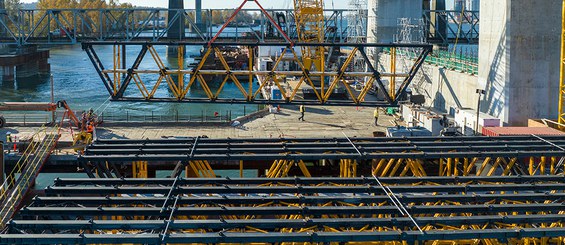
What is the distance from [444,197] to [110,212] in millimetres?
6356

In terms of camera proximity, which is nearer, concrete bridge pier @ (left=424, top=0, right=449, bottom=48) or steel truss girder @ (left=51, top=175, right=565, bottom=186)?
steel truss girder @ (left=51, top=175, right=565, bottom=186)

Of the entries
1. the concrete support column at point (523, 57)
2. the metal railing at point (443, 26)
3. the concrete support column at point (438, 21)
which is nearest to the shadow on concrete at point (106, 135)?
the concrete support column at point (523, 57)

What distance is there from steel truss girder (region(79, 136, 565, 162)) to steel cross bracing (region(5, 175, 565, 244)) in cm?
→ 156

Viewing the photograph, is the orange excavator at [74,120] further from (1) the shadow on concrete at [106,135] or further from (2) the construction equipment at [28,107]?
(1) the shadow on concrete at [106,135]

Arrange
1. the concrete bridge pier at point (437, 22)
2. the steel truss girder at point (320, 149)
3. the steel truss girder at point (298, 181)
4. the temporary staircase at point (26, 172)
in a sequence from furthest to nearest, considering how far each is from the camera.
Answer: the concrete bridge pier at point (437, 22) → the temporary staircase at point (26, 172) → the steel truss girder at point (320, 149) → the steel truss girder at point (298, 181)

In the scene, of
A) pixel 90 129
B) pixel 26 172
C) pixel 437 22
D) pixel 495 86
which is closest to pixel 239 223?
pixel 26 172

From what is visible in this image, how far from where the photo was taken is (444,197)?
14484 mm

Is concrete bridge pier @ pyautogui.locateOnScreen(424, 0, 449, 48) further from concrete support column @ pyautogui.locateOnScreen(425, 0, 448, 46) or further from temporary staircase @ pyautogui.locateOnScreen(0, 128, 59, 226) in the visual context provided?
temporary staircase @ pyautogui.locateOnScreen(0, 128, 59, 226)

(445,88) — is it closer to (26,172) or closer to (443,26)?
(26,172)

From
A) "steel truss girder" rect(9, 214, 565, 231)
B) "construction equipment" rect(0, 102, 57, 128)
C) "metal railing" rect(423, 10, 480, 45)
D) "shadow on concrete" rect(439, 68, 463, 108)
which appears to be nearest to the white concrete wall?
"shadow on concrete" rect(439, 68, 463, 108)

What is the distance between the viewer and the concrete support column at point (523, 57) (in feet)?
106

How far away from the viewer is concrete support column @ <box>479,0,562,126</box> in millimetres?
32344

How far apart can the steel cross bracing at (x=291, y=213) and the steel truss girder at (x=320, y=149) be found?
1.56 m

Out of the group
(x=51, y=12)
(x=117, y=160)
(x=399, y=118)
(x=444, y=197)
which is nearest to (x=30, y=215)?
(x=117, y=160)
